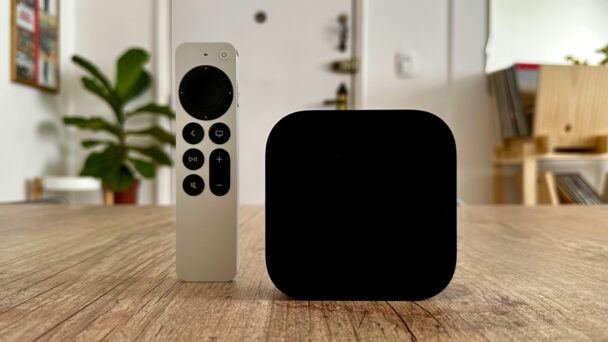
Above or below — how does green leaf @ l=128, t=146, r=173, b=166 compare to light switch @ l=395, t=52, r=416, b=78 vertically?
below

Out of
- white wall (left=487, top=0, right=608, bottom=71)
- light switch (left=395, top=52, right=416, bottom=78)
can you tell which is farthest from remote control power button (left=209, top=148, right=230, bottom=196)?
white wall (left=487, top=0, right=608, bottom=71)

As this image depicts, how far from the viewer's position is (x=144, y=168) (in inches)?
107

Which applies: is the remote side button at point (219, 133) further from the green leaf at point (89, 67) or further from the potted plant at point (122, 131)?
the green leaf at point (89, 67)

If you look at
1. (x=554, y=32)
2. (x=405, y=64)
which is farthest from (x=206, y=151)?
(x=554, y=32)

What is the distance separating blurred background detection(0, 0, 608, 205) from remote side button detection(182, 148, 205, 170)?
246cm

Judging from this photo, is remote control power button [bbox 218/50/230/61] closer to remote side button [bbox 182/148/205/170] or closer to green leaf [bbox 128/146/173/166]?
remote side button [bbox 182/148/205/170]

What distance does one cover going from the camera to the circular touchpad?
32 centimetres

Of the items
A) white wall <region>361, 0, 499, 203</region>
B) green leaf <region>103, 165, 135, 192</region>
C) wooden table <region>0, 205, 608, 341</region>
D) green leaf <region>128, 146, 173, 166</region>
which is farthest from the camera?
white wall <region>361, 0, 499, 203</region>

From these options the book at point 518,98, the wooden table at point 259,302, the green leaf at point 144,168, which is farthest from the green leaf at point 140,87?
the wooden table at point 259,302

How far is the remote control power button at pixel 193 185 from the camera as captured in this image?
1.06ft

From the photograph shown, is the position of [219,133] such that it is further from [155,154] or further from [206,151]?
[155,154]

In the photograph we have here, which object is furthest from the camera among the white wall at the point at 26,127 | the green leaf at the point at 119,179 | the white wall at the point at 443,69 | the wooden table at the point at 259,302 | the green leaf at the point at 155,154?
the white wall at the point at 443,69

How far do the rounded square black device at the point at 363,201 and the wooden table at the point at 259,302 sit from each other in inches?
0.9

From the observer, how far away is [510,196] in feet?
9.86
